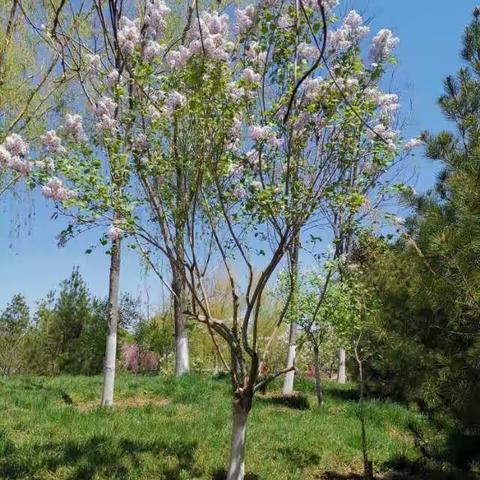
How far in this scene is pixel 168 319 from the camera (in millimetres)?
23938

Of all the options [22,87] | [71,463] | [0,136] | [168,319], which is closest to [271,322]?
[168,319]

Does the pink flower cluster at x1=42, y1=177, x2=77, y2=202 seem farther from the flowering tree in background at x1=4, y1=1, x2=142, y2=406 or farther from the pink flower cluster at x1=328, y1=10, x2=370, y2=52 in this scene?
the pink flower cluster at x1=328, y1=10, x2=370, y2=52

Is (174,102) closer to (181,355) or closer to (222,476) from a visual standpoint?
(222,476)

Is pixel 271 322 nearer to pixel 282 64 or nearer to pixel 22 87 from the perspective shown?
pixel 22 87

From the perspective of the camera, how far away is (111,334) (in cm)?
1044

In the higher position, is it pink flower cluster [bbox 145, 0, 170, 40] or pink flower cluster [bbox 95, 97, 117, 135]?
pink flower cluster [bbox 145, 0, 170, 40]

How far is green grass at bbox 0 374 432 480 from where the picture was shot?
6.42 meters

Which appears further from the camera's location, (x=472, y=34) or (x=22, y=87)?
(x=22, y=87)

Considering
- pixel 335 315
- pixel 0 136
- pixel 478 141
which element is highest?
pixel 0 136

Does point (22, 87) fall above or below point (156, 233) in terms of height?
above

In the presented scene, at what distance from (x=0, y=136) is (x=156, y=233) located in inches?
234

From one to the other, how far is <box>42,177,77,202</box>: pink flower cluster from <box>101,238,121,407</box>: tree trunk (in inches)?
186

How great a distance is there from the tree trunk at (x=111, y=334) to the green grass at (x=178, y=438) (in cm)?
67

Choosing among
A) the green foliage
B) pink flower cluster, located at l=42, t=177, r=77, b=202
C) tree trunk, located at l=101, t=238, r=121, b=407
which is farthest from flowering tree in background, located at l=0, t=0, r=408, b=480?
the green foliage
